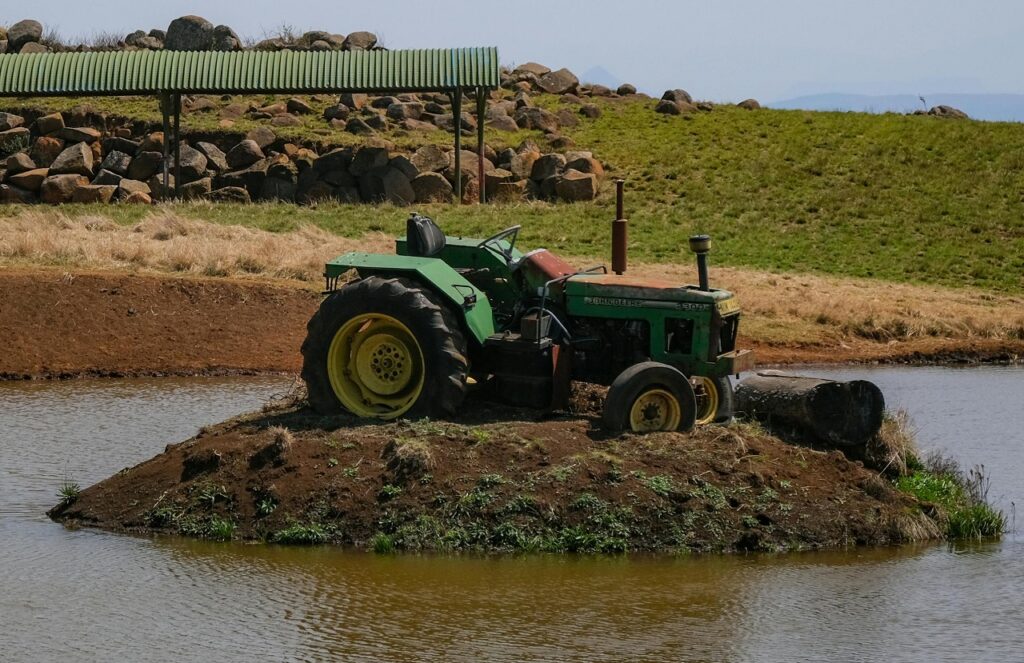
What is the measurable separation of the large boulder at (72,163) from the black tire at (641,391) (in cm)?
2699

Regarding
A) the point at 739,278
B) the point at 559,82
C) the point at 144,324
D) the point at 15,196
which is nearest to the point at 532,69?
the point at 559,82

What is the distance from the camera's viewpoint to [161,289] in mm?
22297

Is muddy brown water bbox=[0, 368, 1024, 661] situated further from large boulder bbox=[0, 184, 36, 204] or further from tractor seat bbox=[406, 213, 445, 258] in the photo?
large boulder bbox=[0, 184, 36, 204]

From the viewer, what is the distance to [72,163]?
1438 inches

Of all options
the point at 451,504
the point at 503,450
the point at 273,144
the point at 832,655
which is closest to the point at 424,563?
the point at 451,504

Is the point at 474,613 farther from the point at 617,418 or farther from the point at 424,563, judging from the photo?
the point at 617,418

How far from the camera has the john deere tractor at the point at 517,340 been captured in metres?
12.5

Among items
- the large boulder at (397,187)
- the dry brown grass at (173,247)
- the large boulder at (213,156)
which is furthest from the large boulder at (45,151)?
the dry brown grass at (173,247)

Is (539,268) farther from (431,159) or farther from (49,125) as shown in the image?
(49,125)

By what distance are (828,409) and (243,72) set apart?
27.9 meters

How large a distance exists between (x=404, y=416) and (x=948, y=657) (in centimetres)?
533

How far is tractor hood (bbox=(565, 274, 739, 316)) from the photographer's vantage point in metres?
12.7

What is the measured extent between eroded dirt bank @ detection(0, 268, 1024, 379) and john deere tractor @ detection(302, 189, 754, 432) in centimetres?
718

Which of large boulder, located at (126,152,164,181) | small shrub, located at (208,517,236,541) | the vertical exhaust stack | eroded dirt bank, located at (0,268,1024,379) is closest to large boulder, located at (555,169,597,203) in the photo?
large boulder, located at (126,152,164,181)
